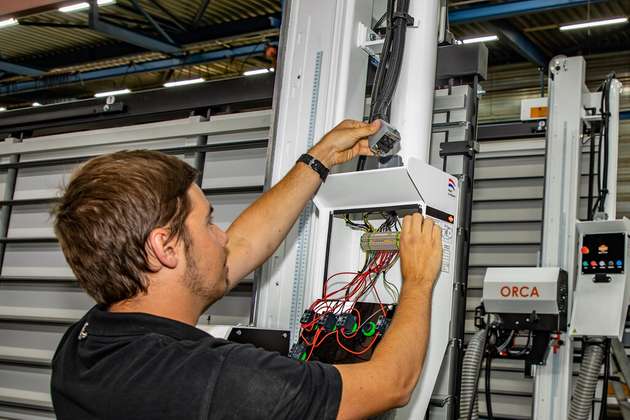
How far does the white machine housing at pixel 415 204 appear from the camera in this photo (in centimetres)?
227

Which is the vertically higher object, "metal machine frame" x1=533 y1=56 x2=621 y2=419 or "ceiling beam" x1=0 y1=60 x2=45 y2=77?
"ceiling beam" x1=0 y1=60 x2=45 y2=77

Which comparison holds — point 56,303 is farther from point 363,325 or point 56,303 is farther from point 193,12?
point 193,12

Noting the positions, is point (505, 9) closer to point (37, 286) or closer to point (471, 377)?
point (471, 377)

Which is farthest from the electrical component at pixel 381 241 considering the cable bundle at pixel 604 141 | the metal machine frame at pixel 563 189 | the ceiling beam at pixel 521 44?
the ceiling beam at pixel 521 44

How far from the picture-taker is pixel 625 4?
7.91 metres

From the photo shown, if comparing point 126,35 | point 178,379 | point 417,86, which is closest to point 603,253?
point 417,86

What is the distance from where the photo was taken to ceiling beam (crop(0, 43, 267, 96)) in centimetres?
945

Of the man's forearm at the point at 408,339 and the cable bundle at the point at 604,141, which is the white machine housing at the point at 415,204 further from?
the cable bundle at the point at 604,141

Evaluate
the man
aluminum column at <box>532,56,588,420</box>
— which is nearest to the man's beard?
the man

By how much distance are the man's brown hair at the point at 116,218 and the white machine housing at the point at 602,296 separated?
280 cm

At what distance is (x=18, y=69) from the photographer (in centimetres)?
1040

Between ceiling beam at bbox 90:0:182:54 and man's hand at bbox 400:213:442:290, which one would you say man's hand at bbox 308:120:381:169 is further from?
ceiling beam at bbox 90:0:182:54

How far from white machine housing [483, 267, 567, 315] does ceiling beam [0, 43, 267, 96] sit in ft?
16.4

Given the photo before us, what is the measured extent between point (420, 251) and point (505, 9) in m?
5.82
